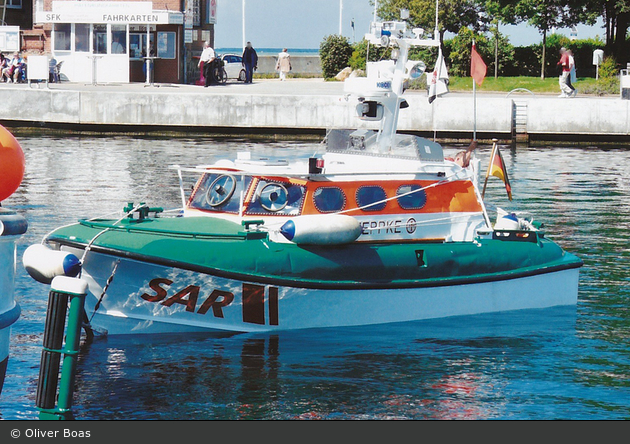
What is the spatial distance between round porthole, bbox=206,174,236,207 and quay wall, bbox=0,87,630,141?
1980 cm

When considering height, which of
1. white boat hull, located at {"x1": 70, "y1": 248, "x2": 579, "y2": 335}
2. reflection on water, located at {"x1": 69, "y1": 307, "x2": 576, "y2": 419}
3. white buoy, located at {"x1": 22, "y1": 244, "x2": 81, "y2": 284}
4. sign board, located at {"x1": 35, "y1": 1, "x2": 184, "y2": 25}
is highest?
sign board, located at {"x1": 35, "y1": 1, "x2": 184, "y2": 25}

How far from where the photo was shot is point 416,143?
41.7ft

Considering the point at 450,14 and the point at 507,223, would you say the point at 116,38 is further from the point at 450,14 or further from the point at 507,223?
the point at 507,223

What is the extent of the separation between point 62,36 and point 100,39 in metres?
1.63

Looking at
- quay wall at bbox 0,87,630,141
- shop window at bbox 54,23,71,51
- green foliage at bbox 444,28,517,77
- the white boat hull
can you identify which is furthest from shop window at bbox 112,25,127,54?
the white boat hull

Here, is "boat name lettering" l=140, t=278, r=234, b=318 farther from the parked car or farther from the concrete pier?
the parked car

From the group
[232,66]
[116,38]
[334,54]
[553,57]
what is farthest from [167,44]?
[553,57]

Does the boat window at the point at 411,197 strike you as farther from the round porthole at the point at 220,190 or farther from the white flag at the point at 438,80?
the round porthole at the point at 220,190

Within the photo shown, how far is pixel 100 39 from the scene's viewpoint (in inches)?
1551

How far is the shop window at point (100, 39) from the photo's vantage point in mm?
39281

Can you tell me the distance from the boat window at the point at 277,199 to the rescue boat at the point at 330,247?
0.01 meters

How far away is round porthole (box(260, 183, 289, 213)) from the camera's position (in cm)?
1190

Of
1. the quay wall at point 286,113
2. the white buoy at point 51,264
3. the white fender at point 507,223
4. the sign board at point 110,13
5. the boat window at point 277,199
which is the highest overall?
the sign board at point 110,13

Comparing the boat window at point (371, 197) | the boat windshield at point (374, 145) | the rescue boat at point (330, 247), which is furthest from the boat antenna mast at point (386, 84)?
the boat window at point (371, 197)
